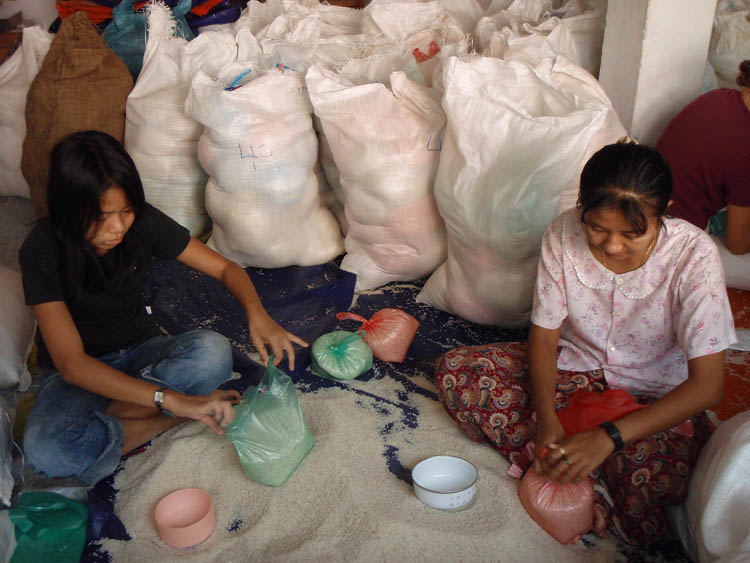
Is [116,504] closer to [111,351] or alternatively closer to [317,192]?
[111,351]

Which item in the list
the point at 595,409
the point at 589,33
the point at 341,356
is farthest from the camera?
the point at 589,33

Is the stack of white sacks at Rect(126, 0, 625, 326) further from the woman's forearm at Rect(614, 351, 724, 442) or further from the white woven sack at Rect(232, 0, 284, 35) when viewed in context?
the woman's forearm at Rect(614, 351, 724, 442)

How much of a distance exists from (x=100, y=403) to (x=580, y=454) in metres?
1.19

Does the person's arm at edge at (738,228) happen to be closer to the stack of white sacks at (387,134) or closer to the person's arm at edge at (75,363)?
the stack of white sacks at (387,134)

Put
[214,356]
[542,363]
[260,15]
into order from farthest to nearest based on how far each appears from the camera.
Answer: [260,15] < [214,356] < [542,363]

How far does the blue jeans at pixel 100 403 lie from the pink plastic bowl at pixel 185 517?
0.75ft

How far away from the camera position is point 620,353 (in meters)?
1.70

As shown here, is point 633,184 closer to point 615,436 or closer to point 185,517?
point 615,436

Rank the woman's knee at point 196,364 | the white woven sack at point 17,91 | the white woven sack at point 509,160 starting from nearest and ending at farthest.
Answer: the woman's knee at point 196,364
the white woven sack at point 509,160
the white woven sack at point 17,91

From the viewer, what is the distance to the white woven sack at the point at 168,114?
266 cm

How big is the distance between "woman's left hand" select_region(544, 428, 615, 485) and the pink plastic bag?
794mm

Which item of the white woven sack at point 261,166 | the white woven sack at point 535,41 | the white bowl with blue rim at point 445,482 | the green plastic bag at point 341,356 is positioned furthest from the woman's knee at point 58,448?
the white woven sack at point 535,41

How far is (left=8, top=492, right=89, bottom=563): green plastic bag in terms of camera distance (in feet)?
4.90

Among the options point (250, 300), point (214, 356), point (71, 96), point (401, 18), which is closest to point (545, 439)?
point (250, 300)
